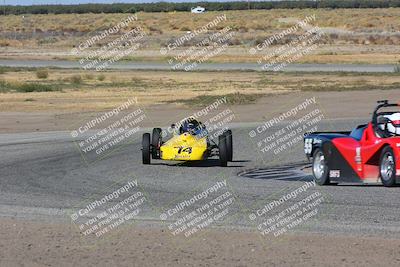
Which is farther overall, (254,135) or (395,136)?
(254,135)

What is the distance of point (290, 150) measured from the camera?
1017 inches

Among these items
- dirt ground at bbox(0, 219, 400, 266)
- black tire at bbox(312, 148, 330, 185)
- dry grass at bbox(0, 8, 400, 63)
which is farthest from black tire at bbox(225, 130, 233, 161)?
dry grass at bbox(0, 8, 400, 63)

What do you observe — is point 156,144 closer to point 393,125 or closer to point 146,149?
point 146,149

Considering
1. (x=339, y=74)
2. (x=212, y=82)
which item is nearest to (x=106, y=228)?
(x=212, y=82)

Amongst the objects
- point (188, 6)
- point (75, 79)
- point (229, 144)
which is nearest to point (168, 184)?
point (229, 144)

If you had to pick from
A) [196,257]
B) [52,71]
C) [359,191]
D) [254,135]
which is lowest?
[52,71]

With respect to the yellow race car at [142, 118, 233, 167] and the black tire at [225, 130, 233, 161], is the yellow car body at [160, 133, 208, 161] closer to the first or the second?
the yellow race car at [142, 118, 233, 167]

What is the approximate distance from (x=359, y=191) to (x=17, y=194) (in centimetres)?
532

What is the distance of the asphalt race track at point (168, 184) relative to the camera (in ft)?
47.0

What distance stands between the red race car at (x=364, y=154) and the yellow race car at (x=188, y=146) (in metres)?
3.68

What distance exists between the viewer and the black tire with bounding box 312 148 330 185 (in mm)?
18328

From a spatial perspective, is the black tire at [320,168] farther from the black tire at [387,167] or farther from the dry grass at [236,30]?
the dry grass at [236,30]

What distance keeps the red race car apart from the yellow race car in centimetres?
368

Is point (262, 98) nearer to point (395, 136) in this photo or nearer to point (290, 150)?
point (290, 150)
